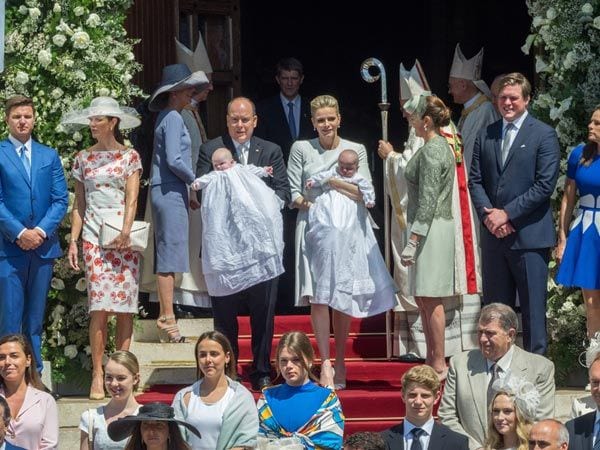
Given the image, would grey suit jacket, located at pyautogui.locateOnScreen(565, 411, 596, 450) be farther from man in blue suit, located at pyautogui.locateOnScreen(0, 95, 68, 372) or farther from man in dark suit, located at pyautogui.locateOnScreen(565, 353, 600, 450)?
man in blue suit, located at pyautogui.locateOnScreen(0, 95, 68, 372)

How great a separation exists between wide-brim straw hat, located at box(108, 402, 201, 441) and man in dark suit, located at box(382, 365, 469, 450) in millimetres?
1056

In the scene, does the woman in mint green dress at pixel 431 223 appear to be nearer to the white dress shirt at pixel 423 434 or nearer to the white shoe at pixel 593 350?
the white shoe at pixel 593 350

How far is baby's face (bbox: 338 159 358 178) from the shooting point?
36.6ft

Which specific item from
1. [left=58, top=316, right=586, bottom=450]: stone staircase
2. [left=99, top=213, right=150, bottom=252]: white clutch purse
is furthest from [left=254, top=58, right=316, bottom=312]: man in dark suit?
[left=99, top=213, right=150, bottom=252]: white clutch purse

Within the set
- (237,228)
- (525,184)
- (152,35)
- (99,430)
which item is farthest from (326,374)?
(152,35)

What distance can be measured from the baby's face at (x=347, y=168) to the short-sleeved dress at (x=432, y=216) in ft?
1.11

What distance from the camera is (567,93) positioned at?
11.8 meters

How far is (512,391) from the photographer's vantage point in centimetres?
900

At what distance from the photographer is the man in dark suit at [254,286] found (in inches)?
434

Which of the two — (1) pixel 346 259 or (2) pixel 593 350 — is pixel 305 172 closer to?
(1) pixel 346 259

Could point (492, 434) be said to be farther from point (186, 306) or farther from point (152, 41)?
point (152, 41)

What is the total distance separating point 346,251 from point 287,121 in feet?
6.31

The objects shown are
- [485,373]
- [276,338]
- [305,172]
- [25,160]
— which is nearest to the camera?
[485,373]

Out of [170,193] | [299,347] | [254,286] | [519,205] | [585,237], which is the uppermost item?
[170,193]
